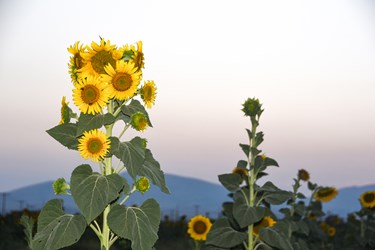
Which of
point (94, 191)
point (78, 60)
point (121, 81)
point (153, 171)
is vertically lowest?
point (94, 191)

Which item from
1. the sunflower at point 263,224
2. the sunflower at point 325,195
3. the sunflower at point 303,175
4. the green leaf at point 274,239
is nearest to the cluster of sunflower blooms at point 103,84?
the green leaf at point 274,239

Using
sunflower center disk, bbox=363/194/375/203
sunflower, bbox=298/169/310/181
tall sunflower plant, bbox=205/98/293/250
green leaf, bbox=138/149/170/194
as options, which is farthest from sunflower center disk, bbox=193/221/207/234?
green leaf, bbox=138/149/170/194

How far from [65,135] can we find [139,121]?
0.51 meters

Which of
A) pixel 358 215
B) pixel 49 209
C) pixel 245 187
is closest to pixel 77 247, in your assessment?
pixel 358 215

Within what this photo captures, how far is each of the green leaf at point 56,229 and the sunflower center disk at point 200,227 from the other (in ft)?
13.9

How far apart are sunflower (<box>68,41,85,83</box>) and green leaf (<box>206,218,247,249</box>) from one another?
3.36 meters

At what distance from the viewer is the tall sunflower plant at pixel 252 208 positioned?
682 cm

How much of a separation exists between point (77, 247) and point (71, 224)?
32.1 ft

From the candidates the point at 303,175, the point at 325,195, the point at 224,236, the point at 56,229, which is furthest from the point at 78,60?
the point at 325,195

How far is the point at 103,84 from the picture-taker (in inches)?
159

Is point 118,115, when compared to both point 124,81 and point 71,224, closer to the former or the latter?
point 124,81

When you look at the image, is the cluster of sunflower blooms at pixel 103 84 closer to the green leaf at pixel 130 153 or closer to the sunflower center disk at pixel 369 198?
the green leaf at pixel 130 153

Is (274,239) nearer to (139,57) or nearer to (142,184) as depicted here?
(142,184)

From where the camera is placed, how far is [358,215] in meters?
11.4
